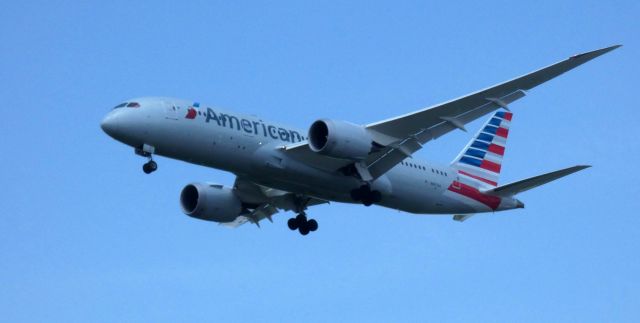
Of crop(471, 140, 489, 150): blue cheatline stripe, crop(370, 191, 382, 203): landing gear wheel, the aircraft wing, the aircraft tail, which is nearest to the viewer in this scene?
the aircraft wing

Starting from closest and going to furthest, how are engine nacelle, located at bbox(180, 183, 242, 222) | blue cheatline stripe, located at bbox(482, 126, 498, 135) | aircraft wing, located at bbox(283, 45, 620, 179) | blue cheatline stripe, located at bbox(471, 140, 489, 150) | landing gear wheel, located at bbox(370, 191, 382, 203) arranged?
aircraft wing, located at bbox(283, 45, 620, 179) < landing gear wheel, located at bbox(370, 191, 382, 203) < engine nacelle, located at bbox(180, 183, 242, 222) < blue cheatline stripe, located at bbox(471, 140, 489, 150) < blue cheatline stripe, located at bbox(482, 126, 498, 135)

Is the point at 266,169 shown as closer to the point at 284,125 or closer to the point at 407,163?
the point at 284,125

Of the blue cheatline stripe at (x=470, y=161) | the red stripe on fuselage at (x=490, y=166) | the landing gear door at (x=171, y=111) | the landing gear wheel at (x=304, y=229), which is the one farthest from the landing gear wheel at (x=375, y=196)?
the red stripe on fuselage at (x=490, y=166)

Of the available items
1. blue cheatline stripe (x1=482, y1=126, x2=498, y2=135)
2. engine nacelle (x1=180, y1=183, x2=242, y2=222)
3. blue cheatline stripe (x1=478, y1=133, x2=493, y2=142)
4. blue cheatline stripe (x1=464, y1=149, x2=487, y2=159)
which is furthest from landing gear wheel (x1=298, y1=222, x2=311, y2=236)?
blue cheatline stripe (x1=482, y1=126, x2=498, y2=135)

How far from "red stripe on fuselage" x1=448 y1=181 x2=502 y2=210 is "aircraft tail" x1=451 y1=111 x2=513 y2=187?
664mm

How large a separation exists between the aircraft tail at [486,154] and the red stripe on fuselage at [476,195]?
0.66 meters

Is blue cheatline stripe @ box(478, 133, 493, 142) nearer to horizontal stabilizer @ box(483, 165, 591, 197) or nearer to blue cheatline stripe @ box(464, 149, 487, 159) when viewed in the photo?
blue cheatline stripe @ box(464, 149, 487, 159)

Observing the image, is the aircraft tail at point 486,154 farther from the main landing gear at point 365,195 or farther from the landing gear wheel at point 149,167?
the landing gear wheel at point 149,167

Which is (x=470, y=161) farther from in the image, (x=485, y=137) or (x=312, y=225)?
(x=312, y=225)

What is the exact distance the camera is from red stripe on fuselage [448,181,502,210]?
153ft

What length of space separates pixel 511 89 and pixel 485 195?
8309 mm

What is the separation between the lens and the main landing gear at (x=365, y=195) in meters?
42.5

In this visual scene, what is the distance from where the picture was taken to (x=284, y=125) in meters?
42.7

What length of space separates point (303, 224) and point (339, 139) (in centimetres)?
755
